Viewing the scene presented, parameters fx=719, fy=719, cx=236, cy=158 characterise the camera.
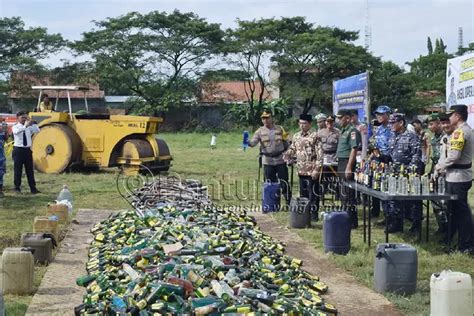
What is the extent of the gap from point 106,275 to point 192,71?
39.4 meters

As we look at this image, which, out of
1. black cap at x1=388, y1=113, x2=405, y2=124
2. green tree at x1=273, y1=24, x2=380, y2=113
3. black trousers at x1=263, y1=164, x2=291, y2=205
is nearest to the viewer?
black cap at x1=388, y1=113, x2=405, y2=124

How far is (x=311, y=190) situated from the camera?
37.7 feet

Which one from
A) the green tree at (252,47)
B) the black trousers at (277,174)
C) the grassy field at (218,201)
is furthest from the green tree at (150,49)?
the black trousers at (277,174)

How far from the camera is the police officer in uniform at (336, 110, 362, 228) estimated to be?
34.4 ft

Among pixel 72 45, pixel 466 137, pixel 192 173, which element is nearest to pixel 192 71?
pixel 72 45

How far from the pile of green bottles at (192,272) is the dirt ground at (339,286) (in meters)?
0.18

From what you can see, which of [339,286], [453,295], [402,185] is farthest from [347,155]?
[453,295]

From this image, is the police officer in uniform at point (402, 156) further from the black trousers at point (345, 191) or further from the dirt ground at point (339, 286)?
the dirt ground at point (339, 286)

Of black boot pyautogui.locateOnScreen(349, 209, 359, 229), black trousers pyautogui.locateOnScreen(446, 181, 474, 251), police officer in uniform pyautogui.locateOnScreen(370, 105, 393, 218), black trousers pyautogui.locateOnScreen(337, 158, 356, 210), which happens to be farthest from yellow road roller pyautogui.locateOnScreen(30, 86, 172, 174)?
black trousers pyautogui.locateOnScreen(446, 181, 474, 251)

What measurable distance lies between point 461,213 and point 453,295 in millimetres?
3409

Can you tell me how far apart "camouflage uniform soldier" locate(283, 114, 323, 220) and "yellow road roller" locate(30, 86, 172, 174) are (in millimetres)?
6637

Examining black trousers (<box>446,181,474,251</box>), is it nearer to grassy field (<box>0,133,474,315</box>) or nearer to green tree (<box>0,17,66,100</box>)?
grassy field (<box>0,133,474,315</box>)

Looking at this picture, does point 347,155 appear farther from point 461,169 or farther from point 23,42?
point 23,42

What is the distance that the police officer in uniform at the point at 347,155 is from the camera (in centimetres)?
1050
